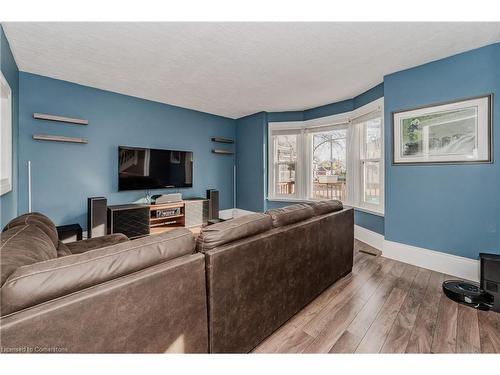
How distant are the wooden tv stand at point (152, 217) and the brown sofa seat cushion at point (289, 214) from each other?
8.99 feet

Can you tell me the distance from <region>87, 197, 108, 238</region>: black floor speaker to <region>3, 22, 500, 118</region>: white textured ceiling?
179cm

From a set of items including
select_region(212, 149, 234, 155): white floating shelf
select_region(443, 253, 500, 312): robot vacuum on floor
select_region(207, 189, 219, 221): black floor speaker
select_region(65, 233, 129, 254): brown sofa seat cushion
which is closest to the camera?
select_region(443, 253, 500, 312): robot vacuum on floor

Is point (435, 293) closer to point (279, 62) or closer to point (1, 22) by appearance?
point (279, 62)

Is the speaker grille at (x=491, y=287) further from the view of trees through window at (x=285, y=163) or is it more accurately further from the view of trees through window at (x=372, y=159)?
the view of trees through window at (x=285, y=163)

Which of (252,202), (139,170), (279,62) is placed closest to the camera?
(279,62)

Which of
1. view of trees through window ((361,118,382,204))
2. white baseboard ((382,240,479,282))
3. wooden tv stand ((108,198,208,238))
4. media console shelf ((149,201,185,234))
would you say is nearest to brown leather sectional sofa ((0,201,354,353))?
wooden tv stand ((108,198,208,238))

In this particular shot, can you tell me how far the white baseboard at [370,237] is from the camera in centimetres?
343

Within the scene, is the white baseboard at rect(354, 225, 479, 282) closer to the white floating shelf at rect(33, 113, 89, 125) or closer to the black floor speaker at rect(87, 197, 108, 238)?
the black floor speaker at rect(87, 197, 108, 238)

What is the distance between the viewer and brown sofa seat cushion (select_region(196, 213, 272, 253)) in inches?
48.9

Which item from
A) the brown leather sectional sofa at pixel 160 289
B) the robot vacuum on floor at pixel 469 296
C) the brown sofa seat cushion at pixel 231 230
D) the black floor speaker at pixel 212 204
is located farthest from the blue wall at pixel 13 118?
the robot vacuum on floor at pixel 469 296

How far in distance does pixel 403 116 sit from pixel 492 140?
0.91 metres

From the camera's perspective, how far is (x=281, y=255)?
1.60 meters

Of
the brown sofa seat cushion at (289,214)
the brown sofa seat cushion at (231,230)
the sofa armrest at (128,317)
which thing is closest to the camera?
the sofa armrest at (128,317)

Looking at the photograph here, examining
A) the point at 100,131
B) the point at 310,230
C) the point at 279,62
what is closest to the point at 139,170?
the point at 100,131
